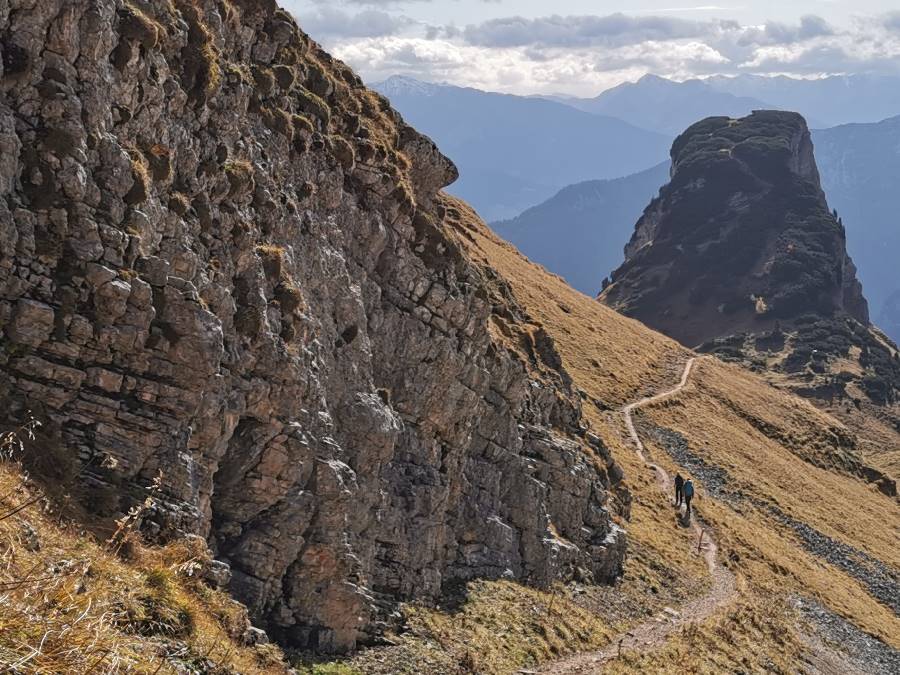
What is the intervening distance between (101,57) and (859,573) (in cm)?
6405

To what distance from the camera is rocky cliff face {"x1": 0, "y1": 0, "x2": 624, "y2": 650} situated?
Answer: 15602mm

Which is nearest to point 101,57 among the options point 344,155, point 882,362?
point 344,155

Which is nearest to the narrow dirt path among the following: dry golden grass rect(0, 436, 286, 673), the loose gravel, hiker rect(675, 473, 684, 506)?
hiker rect(675, 473, 684, 506)

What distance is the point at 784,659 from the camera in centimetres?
3697

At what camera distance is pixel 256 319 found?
20203 millimetres

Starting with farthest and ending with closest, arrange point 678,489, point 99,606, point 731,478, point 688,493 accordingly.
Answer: point 731,478
point 678,489
point 688,493
point 99,606

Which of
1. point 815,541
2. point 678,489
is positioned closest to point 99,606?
point 678,489

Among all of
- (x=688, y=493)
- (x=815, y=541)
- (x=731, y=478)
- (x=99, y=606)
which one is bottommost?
(x=99, y=606)

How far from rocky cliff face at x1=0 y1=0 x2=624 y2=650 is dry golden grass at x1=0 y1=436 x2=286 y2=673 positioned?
168cm

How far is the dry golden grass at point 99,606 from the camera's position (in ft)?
18.8

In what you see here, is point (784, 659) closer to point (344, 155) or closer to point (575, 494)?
point (575, 494)

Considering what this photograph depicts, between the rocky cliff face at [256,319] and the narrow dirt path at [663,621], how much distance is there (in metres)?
3.69

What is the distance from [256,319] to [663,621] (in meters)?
22.7

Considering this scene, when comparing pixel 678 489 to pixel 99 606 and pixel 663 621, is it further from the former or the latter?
pixel 99 606
